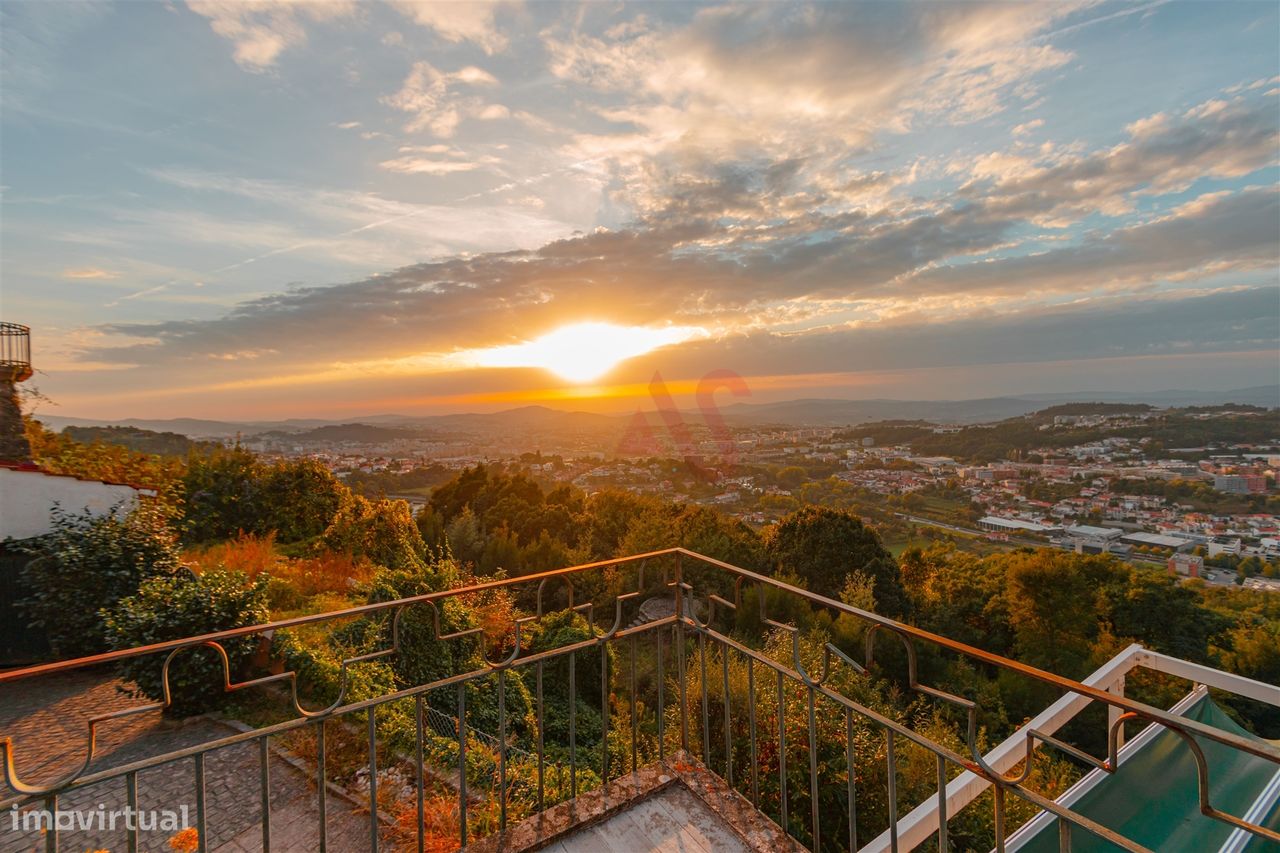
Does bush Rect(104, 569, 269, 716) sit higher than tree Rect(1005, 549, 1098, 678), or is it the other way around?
bush Rect(104, 569, 269, 716)

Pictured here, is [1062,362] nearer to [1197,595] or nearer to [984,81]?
[1197,595]

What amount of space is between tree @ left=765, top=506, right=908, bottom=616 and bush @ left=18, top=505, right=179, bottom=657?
18130mm

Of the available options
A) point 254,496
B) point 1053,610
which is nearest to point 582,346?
point 254,496

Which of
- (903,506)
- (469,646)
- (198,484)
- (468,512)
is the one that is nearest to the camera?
(469,646)

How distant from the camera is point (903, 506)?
90.4 ft

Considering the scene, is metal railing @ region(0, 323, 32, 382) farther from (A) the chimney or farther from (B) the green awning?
(B) the green awning

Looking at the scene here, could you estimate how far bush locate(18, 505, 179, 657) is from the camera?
566cm

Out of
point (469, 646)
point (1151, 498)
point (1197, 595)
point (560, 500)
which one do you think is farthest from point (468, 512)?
point (1151, 498)

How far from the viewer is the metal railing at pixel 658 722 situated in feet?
4.68

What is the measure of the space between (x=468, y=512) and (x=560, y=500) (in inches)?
203
